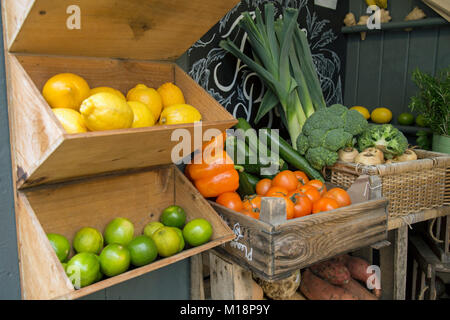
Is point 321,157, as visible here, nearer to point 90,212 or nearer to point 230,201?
point 230,201

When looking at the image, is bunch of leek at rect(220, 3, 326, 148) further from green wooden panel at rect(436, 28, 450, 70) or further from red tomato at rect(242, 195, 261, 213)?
green wooden panel at rect(436, 28, 450, 70)

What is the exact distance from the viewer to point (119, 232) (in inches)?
40.1

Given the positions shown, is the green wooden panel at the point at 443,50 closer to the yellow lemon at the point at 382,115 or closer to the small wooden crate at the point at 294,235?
the yellow lemon at the point at 382,115

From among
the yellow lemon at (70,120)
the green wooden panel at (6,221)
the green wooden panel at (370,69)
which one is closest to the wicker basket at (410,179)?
the green wooden panel at (370,69)

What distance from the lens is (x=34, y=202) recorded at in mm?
956

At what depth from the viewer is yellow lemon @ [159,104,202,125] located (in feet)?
3.15

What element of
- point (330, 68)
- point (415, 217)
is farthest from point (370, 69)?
point (415, 217)

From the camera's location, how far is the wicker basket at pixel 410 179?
56.1 inches

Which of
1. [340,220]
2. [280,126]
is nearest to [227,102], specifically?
[280,126]

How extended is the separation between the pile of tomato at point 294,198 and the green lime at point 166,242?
0.28 meters

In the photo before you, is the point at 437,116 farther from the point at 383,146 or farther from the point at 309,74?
the point at 309,74

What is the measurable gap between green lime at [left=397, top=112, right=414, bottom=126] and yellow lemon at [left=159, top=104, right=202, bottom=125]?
1441 millimetres
